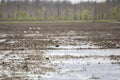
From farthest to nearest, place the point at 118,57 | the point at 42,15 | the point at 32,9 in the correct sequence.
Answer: the point at 32,9
the point at 42,15
the point at 118,57

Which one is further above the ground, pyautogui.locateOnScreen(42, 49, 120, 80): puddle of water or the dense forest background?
pyautogui.locateOnScreen(42, 49, 120, 80): puddle of water

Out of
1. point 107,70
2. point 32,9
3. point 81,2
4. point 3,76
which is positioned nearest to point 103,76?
point 107,70

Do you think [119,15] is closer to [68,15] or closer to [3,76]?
[68,15]

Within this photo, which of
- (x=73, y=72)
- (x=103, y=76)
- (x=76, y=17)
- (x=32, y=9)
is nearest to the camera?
(x=103, y=76)

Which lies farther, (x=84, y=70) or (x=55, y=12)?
(x=55, y=12)

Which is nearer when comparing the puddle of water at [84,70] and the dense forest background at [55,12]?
the puddle of water at [84,70]

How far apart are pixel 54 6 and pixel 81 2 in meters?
19.2

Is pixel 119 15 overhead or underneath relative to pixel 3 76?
underneath

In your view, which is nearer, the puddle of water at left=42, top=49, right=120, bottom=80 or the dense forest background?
the puddle of water at left=42, top=49, right=120, bottom=80

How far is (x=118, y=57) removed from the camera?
722 inches

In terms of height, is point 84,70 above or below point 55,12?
above

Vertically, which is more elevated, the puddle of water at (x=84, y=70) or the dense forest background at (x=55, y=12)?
the puddle of water at (x=84, y=70)

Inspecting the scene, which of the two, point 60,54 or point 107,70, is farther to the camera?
point 60,54

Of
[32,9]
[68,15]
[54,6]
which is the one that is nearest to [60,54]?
[68,15]
